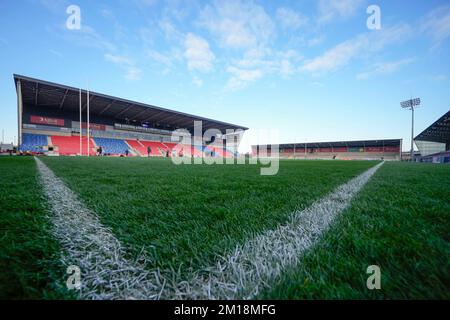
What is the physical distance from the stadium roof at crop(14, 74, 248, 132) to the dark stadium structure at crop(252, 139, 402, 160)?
20.6 m

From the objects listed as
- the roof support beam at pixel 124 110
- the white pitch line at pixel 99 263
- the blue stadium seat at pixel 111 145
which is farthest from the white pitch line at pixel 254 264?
the blue stadium seat at pixel 111 145

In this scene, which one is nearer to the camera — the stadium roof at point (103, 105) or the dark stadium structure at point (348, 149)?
the stadium roof at point (103, 105)

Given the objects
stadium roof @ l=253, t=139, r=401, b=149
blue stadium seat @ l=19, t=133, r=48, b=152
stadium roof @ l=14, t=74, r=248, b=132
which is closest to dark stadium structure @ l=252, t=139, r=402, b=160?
stadium roof @ l=253, t=139, r=401, b=149

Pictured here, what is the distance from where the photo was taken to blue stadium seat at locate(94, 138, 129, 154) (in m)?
26.3

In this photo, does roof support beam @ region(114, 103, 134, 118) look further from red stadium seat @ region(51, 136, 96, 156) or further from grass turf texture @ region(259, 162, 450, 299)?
grass turf texture @ region(259, 162, 450, 299)

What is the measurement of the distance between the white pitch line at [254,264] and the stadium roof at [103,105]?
23.9 m

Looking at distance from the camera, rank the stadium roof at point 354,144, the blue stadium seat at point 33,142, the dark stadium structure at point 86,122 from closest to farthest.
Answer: the dark stadium structure at point 86,122 < the blue stadium seat at point 33,142 < the stadium roof at point 354,144

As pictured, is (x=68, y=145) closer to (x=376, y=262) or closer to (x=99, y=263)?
(x=99, y=263)

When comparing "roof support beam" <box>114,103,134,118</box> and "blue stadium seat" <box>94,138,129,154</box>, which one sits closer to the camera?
"roof support beam" <box>114,103,134,118</box>

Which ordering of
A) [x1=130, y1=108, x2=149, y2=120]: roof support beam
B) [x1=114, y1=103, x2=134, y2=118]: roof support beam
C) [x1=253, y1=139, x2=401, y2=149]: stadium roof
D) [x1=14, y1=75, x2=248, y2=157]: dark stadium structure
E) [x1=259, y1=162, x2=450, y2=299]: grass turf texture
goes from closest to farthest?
[x1=259, y1=162, x2=450, y2=299]: grass turf texture → [x1=14, y1=75, x2=248, y2=157]: dark stadium structure → [x1=114, y1=103, x2=134, y2=118]: roof support beam → [x1=130, y1=108, x2=149, y2=120]: roof support beam → [x1=253, y1=139, x2=401, y2=149]: stadium roof

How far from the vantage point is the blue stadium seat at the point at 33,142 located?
819 inches

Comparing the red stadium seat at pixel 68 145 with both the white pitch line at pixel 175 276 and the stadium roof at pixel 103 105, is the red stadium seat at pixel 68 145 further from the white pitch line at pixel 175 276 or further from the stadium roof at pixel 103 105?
the white pitch line at pixel 175 276

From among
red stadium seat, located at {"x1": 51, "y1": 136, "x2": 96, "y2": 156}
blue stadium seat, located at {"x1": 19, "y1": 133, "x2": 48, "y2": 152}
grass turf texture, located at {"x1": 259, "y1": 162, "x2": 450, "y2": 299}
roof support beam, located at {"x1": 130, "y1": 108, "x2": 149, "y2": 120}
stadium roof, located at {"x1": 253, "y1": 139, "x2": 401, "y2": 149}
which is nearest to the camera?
grass turf texture, located at {"x1": 259, "y1": 162, "x2": 450, "y2": 299}

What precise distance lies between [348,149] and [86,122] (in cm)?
4792
